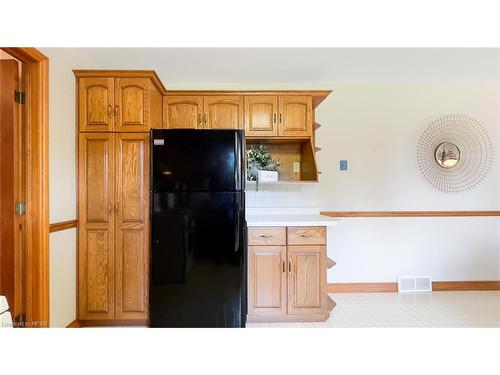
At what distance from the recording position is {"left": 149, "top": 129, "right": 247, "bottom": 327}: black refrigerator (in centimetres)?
221

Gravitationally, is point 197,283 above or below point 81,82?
below

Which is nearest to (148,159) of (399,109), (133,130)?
(133,130)

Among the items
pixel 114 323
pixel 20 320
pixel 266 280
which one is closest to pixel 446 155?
pixel 266 280

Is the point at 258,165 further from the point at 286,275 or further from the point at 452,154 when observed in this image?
the point at 452,154

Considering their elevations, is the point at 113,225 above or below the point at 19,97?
below

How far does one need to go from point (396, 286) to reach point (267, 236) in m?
Answer: 1.87

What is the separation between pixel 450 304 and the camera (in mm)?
2826

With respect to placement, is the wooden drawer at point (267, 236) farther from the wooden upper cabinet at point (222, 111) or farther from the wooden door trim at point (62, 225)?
the wooden door trim at point (62, 225)

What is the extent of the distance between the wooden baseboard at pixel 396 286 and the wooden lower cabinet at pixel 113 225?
6.90 feet

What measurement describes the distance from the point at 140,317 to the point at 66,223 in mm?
955

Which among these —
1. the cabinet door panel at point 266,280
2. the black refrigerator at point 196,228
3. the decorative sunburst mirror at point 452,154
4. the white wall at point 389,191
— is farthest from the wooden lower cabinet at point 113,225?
the decorative sunburst mirror at point 452,154

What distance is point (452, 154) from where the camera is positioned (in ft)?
10.6

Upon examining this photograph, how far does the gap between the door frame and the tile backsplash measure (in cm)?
183
